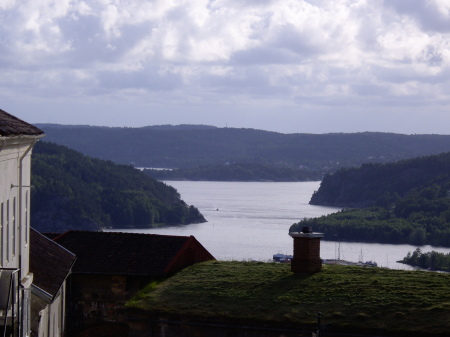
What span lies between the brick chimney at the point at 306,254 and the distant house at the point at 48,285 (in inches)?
211

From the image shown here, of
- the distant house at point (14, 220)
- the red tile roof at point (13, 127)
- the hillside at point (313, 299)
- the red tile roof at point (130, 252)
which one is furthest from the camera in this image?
the red tile roof at point (130, 252)

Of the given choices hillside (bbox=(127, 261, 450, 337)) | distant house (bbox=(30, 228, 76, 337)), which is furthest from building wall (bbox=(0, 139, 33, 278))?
hillside (bbox=(127, 261, 450, 337))

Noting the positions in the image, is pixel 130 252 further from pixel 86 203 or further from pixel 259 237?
pixel 86 203

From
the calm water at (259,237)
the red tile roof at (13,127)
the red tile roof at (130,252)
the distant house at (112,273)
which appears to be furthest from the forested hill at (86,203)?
the red tile roof at (13,127)

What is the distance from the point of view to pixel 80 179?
646ft

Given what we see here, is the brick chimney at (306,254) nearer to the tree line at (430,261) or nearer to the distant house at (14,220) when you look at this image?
the distant house at (14,220)

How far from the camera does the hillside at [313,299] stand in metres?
18.7

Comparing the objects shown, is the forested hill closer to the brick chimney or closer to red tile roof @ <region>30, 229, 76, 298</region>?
red tile roof @ <region>30, 229, 76, 298</region>

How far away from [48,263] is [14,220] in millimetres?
4584

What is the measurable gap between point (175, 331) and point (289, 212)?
168 meters

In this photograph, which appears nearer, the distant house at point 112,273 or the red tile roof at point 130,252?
the distant house at point 112,273

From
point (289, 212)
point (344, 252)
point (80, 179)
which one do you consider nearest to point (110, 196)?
point (80, 179)

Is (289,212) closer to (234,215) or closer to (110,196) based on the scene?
(234,215)

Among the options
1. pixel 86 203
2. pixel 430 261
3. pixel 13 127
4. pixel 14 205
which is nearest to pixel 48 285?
pixel 14 205
